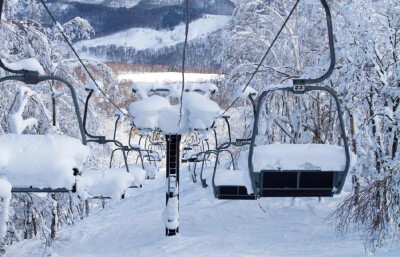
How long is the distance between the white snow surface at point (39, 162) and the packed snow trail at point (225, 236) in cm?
820

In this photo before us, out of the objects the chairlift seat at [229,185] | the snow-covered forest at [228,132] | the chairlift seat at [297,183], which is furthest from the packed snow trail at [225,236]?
the chairlift seat at [297,183]

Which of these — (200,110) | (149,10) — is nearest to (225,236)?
(200,110)

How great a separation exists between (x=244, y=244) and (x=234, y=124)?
12.1m

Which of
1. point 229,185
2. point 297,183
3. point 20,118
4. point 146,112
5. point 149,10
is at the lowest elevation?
point 229,185

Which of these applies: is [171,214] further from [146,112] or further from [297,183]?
[297,183]

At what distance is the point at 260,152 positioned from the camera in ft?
9.04

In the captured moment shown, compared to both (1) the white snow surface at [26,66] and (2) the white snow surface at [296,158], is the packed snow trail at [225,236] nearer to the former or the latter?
(2) the white snow surface at [296,158]

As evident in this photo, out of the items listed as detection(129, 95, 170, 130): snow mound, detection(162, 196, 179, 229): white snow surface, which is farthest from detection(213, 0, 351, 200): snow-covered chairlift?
detection(162, 196, 179, 229): white snow surface

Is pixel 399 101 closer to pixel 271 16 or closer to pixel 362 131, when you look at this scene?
pixel 362 131

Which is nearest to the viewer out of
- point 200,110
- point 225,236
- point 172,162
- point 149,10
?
point 200,110

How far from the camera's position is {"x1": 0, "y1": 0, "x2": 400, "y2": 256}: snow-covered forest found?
3559 mm

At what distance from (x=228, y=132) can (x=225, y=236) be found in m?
8.10

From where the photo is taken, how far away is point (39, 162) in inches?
95.0

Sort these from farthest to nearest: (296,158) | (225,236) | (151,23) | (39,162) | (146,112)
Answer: (151,23) < (225,236) < (146,112) < (296,158) < (39,162)
